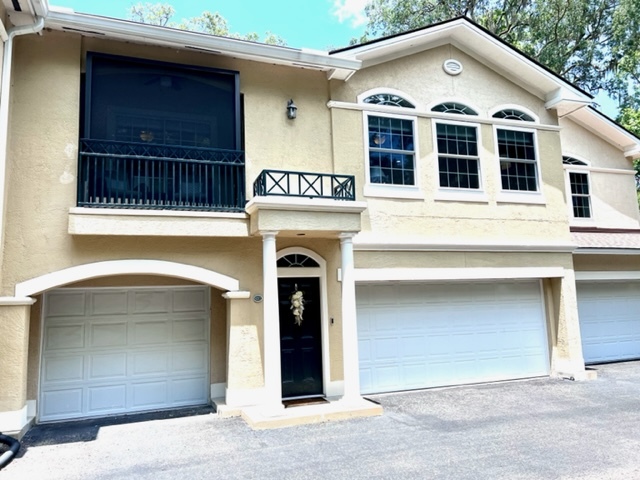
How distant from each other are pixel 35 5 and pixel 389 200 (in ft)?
22.7

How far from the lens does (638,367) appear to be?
11.6 m

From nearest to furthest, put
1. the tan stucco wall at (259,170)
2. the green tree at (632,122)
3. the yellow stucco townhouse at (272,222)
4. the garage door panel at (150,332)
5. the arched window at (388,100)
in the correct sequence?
1. the tan stucco wall at (259,170)
2. the yellow stucco townhouse at (272,222)
3. the garage door panel at (150,332)
4. the arched window at (388,100)
5. the green tree at (632,122)

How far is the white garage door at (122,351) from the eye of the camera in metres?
8.18

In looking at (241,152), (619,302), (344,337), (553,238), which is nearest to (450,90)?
(553,238)

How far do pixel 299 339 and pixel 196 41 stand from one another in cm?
582

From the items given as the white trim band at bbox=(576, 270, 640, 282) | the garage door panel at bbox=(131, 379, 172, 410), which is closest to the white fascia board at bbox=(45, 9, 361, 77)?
the garage door panel at bbox=(131, 379, 172, 410)

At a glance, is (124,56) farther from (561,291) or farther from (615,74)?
(615,74)

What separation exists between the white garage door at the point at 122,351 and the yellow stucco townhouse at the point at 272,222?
34 millimetres

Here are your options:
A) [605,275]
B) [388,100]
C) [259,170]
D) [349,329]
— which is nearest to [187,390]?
[349,329]

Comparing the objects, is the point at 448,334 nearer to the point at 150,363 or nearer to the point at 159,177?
the point at 150,363

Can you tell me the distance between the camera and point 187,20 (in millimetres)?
24406

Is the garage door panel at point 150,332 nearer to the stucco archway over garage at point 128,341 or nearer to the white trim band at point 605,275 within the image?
the stucco archway over garage at point 128,341

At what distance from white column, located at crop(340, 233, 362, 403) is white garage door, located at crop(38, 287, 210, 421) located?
2.75m

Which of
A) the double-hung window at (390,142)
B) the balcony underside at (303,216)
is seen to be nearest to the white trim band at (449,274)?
the balcony underside at (303,216)
